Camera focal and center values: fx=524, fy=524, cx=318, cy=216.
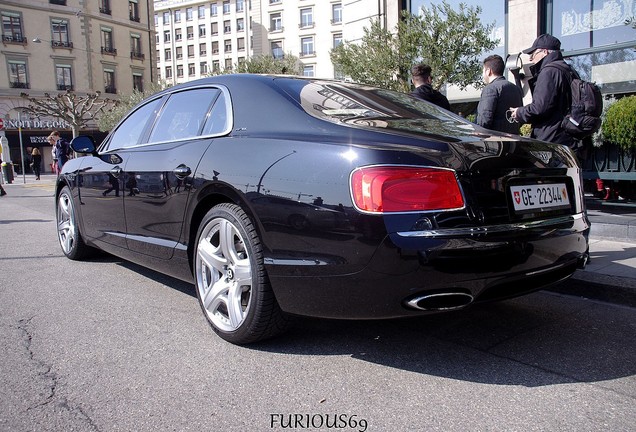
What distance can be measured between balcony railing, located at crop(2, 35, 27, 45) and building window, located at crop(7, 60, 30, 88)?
1489 millimetres

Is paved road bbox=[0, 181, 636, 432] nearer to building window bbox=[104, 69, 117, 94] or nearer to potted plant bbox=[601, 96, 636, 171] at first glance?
potted plant bbox=[601, 96, 636, 171]

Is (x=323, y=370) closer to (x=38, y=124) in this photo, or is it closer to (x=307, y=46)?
(x=38, y=124)

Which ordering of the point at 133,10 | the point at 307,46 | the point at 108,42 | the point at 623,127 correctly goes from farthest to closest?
the point at 307,46 → the point at 133,10 → the point at 108,42 → the point at 623,127

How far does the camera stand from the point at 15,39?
135 ft

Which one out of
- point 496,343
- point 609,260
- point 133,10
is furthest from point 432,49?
point 133,10

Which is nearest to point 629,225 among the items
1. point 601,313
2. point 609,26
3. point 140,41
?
point 601,313

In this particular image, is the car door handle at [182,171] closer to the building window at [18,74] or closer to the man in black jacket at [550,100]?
the man in black jacket at [550,100]

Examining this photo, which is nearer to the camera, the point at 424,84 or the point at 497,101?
the point at 497,101

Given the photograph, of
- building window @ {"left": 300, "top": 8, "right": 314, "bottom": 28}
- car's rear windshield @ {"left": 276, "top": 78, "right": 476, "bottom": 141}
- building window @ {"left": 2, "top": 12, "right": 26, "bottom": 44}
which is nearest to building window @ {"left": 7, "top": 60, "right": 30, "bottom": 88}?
building window @ {"left": 2, "top": 12, "right": 26, "bottom": 44}

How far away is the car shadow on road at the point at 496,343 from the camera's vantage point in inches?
99.2

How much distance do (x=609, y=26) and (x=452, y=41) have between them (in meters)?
2.61

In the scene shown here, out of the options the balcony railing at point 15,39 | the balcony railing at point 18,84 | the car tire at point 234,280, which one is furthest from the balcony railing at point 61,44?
the car tire at point 234,280

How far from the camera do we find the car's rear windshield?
271cm

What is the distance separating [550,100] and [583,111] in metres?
0.26
